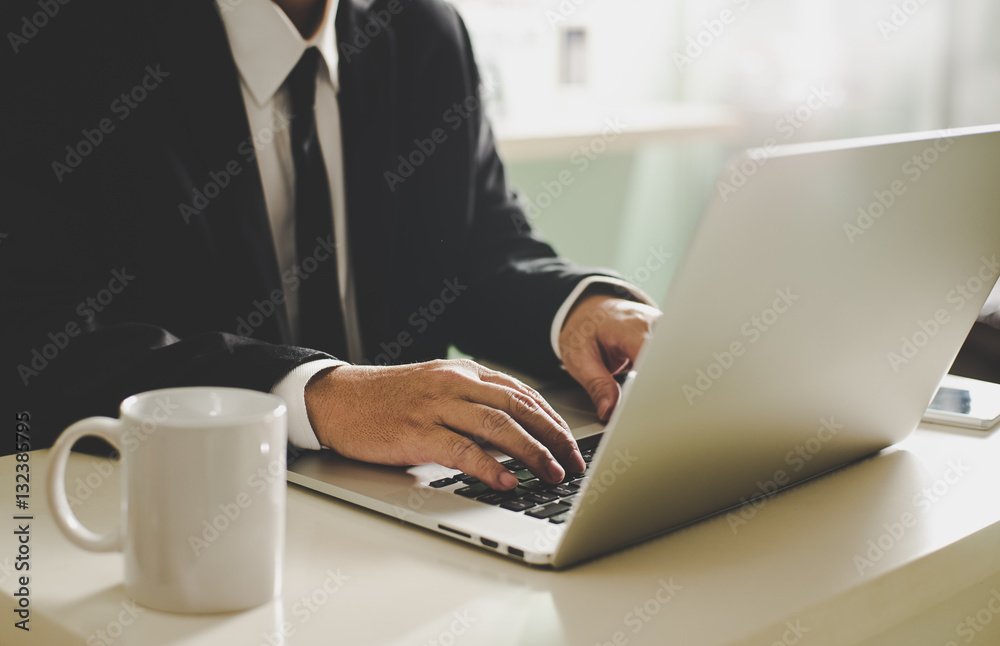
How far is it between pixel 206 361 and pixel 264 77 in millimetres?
490

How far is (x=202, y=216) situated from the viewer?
1.09 meters

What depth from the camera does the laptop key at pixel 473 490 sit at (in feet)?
2.20

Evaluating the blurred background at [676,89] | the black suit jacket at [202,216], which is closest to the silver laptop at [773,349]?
the black suit jacket at [202,216]

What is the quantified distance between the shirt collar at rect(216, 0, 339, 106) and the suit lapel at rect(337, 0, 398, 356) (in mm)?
99

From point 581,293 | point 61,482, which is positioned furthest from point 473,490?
point 581,293

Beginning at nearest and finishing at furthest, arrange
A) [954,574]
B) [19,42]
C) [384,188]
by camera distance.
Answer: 1. [954,574]
2. [19,42]
3. [384,188]

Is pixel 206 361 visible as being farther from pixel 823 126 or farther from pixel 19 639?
pixel 823 126

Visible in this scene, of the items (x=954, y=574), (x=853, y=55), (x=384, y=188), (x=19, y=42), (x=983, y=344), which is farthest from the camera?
(x=853, y=55)

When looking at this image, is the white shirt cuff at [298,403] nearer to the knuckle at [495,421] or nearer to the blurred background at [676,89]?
the knuckle at [495,421]

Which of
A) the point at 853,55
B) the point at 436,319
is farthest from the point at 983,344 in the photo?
the point at 853,55

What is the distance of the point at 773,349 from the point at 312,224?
2.40 ft

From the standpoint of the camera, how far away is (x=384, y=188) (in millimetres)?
1253

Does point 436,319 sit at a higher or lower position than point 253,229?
lower

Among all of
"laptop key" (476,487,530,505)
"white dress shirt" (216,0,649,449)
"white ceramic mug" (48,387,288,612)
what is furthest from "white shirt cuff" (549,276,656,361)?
"white ceramic mug" (48,387,288,612)
